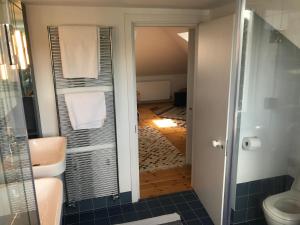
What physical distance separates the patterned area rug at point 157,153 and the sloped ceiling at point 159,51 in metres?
1.98

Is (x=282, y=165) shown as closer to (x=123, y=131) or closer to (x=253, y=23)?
(x=253, y=23)

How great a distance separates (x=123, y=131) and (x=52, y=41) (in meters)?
1.09

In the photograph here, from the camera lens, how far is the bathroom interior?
1915 mm

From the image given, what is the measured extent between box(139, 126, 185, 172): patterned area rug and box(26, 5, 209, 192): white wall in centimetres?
120

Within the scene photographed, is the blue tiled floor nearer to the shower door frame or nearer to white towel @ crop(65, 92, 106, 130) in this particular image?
the shower door frame

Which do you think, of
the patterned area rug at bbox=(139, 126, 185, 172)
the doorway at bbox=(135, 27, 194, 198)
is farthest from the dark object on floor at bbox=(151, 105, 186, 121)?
the patterned area rug at bbox=(139, 126, 185, 172)

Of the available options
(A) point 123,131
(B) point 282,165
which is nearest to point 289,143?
(B) point 282,165

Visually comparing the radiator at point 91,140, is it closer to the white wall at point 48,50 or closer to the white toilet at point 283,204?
the white wall at point 48,50

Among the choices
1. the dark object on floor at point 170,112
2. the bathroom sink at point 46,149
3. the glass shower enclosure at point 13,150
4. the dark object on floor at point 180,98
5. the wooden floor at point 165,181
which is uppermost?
the glass shower enclosure at point 13,150

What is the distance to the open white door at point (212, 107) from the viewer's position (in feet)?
6.67

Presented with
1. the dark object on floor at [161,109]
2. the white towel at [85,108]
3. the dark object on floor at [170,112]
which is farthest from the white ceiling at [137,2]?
the dark object on floor at [161,109]

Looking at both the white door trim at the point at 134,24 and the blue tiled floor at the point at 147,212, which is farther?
the blue tiled floor at the point at 147,212

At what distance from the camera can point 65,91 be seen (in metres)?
2.23

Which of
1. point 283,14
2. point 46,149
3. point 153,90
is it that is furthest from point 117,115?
point 153,90
